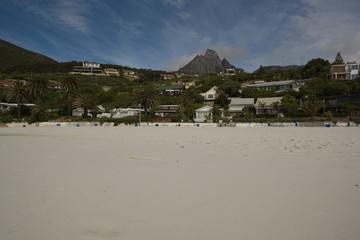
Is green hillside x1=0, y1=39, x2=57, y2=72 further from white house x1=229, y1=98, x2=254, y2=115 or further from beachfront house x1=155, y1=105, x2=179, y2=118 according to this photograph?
white house x1=229, y1=98, x2=254, y2=115

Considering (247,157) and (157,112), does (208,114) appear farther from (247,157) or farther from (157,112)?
(247,157)

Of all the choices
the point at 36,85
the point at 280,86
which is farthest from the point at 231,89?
the point at 36,85

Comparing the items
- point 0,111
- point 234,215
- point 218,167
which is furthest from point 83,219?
point 0,111

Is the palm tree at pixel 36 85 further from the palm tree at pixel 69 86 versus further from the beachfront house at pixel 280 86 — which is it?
the beachfront house at pixel 280 86

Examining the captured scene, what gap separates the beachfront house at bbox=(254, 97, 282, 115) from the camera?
5700 centimetres

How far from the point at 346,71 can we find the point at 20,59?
155 meters

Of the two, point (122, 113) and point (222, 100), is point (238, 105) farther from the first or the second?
point (122, 113)

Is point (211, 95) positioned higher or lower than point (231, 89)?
lower

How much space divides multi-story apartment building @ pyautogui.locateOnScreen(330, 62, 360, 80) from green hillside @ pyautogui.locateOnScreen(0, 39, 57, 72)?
111 m

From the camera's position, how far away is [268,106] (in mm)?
58969

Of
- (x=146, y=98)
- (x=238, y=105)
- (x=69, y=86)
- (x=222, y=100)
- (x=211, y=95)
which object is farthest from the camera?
(x=211, y=95)

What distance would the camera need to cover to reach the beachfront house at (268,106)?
57.0 meters

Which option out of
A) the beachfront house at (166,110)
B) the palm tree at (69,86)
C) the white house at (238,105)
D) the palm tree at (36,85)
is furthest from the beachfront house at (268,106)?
the palm tree at (36,85)

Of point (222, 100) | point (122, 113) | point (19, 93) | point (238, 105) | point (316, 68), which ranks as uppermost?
point (316, 68)
